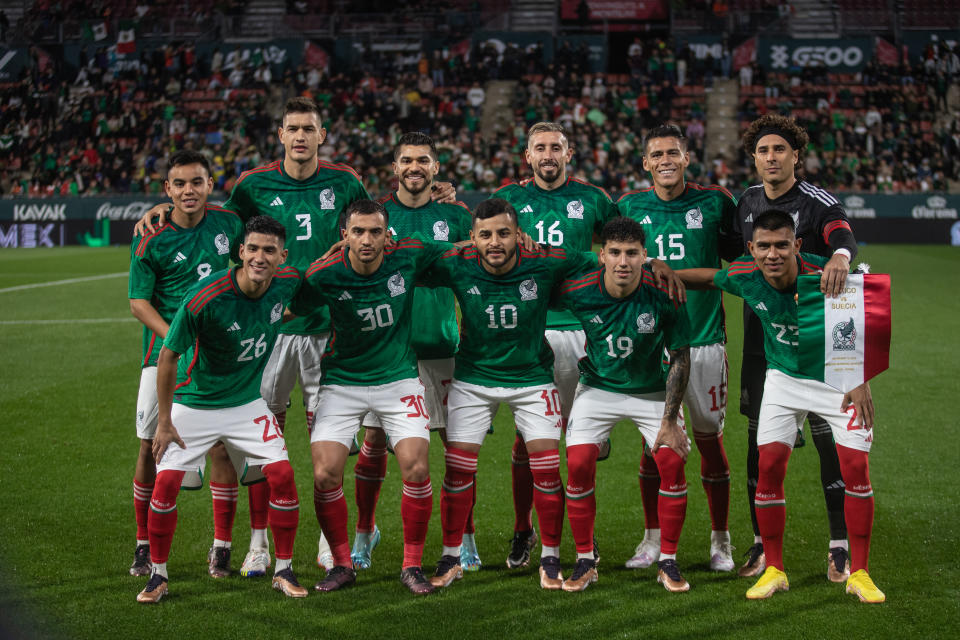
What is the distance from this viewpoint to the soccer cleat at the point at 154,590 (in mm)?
4711

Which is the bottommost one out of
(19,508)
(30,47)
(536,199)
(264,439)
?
(19,508)

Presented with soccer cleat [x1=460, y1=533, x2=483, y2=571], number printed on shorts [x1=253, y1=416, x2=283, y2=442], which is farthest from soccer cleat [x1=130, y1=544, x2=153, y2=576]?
soccer cleat [x1=460, y1=533, x2=483, y2=571]

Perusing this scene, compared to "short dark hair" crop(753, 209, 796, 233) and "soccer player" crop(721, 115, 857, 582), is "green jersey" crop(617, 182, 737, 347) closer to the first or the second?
"soccer player" crop(721, 115, 857, 582)

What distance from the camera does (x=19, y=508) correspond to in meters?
6.27

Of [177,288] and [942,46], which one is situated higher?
[942,46]

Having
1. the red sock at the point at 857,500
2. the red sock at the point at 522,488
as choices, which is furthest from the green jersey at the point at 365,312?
the red sock at the point at 857,500

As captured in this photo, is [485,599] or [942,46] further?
[942,46]

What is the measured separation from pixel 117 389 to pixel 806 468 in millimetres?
6778

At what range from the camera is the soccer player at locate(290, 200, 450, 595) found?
497cm

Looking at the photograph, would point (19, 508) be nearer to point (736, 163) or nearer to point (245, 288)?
point (245, 288)

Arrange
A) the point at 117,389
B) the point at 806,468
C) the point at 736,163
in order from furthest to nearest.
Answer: the point at 736,163 → the point at 117,389 → the point at 806,468

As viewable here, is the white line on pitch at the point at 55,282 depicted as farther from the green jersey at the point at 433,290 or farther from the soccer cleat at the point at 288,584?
the soccer cleat at the point at 288,584

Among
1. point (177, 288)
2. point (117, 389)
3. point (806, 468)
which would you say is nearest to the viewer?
point (177, 288)

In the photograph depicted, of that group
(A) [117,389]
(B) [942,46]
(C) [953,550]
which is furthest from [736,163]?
(C) [953,550]
